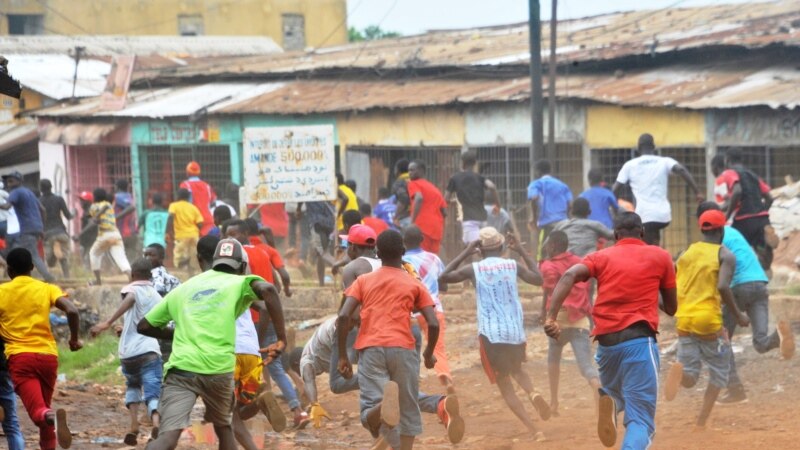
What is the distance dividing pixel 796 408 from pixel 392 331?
4.36 metres

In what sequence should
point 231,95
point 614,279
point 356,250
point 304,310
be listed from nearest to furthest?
point 614,279
point 356,250
point 304,310
point 231,95

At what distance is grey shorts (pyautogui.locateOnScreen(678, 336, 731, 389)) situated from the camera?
401 inches

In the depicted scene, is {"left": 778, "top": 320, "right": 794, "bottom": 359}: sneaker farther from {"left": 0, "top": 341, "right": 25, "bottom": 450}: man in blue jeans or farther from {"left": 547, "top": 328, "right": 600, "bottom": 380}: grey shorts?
{"left": 0, "top": 341, "right": 25, "bottom": 450}: man in blue jeans

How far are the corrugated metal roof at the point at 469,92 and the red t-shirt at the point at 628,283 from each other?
30.8 ft

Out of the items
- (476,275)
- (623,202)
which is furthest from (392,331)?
(623,202)

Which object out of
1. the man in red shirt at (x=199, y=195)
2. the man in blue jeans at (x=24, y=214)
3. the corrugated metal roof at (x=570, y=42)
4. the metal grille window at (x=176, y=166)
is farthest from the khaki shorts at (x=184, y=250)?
the metal grille window at (x=176, y=166)

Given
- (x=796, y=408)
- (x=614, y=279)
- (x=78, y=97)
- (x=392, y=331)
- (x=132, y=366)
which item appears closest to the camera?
(x=614, y=279)

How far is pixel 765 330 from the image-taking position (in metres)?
11.5

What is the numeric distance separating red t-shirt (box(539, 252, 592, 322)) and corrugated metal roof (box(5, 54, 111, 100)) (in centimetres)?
2019

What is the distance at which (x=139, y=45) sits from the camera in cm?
3575

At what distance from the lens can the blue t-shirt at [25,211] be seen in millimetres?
18203

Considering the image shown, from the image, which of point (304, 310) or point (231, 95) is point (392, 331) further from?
point (231, 95)

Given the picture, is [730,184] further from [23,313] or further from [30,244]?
[30,244]

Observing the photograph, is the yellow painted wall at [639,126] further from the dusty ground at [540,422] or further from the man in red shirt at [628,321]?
the man in red shirt at [628,321]
